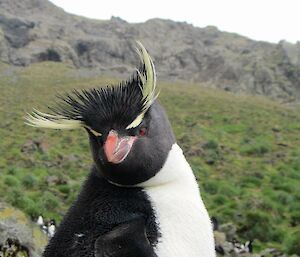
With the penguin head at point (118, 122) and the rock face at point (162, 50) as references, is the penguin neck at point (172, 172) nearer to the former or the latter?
the penguin head at point (118, 122)

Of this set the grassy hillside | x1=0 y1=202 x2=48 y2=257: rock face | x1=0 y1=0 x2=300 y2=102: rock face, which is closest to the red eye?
x1=0 y1=202 x2=48 y2=257: rock face

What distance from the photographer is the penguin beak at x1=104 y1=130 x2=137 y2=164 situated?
2.52 m

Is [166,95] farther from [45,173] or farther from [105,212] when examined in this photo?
[105,212]

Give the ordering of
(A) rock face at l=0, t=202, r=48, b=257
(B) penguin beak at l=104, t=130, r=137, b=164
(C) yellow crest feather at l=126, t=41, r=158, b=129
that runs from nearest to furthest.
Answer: (B) penguin beak at l=104, t=130, r=137, b=164, (C) yellow crest feather at l=126, t=41, r=158, b=129, (A) rock face at l=0, t=202, r=48, b=257

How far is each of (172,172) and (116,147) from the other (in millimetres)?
384

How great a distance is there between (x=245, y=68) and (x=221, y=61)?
531cm

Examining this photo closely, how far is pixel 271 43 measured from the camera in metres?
83.6

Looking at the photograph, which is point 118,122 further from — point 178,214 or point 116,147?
point 178,214

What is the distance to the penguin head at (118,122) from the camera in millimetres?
2598

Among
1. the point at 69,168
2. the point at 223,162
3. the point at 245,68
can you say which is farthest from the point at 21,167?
the point at 245,68

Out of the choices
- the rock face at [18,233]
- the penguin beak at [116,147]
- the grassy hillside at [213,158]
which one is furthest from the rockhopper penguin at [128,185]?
the grassy hillside at [213,158]

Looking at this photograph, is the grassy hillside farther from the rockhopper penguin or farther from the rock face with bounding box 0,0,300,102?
the rock face with bounding box 0,0,300,102

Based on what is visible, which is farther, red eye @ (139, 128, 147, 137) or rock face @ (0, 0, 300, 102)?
rock face @ (0, 0, 300, 102)

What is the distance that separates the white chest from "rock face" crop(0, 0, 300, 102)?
190ft
